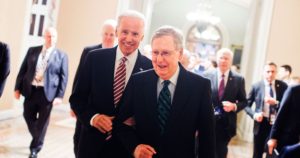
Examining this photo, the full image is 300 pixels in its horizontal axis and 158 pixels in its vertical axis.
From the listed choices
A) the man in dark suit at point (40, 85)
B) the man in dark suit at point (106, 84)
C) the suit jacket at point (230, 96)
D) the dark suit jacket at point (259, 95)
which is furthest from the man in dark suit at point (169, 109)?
the dark suit jacket at point (259, 95)

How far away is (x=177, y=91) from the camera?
239 cm

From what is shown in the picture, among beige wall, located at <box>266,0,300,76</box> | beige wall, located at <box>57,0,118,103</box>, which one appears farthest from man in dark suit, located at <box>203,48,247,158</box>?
beige wall, located at <box>57,0,118,103</box>

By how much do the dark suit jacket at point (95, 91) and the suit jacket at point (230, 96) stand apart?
2684mm

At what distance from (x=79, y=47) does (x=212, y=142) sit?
26.1 ft

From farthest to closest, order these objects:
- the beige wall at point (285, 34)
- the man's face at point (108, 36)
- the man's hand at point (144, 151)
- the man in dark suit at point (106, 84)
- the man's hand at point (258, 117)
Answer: the beige wall at point (285, 34) → the man's hand at point (258, 117) → the man's face at point (108, 36) → the man in dark suit at point (106, 84) → the man's hand at point (144, 151)

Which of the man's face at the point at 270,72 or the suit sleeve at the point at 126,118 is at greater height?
the man's face at the point at 270,72

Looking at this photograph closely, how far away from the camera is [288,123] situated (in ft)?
13.3

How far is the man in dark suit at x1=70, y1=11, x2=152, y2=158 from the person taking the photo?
2.76m

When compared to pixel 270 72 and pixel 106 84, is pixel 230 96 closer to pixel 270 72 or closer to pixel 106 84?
pixel 270 72

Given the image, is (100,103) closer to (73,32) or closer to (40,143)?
(40,143)

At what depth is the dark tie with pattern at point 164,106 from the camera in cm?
239

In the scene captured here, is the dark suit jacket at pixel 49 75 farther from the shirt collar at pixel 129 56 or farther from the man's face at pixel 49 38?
the shirt collar at pixel 129 56

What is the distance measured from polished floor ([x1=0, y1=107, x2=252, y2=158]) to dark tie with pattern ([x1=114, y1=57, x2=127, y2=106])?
312 cm

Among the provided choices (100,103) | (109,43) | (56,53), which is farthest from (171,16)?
(100,103)
